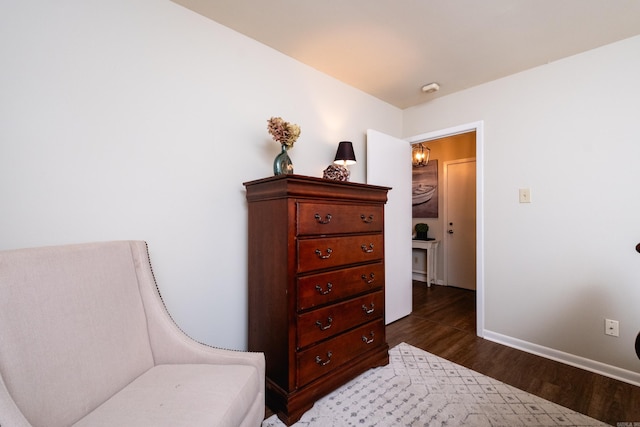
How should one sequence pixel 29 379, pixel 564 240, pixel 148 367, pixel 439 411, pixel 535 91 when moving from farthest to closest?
pixel 535 91, pixel 564 240, pixel 439 411, pixel 148 367, pixel 29 379

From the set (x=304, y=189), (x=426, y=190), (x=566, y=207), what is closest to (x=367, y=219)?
(x=304, y=189)

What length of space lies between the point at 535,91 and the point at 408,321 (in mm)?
2439

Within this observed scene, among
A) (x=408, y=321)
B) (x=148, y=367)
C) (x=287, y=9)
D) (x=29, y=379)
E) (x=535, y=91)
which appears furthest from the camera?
(x=408, y=321)

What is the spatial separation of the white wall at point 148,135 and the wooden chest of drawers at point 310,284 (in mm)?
257

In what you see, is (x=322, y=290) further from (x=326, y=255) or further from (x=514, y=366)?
(x=514, y=366)

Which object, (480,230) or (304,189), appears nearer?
(304,189)

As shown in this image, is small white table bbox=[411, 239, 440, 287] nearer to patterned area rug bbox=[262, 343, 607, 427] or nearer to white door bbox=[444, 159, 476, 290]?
white door bbox=[444, 159, 476, 290]

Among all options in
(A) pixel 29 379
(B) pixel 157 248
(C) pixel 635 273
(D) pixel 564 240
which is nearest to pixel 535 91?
(D) pixel 564 240

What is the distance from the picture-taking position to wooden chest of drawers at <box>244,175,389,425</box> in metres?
1.50

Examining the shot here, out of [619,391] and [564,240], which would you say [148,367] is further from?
[564,240]

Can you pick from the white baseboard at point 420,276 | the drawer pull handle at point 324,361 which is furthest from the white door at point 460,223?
the drawer pull handle at point 324,361

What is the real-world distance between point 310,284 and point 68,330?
3.35 ft

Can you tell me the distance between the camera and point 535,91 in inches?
92.0

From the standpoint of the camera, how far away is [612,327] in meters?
1.96
